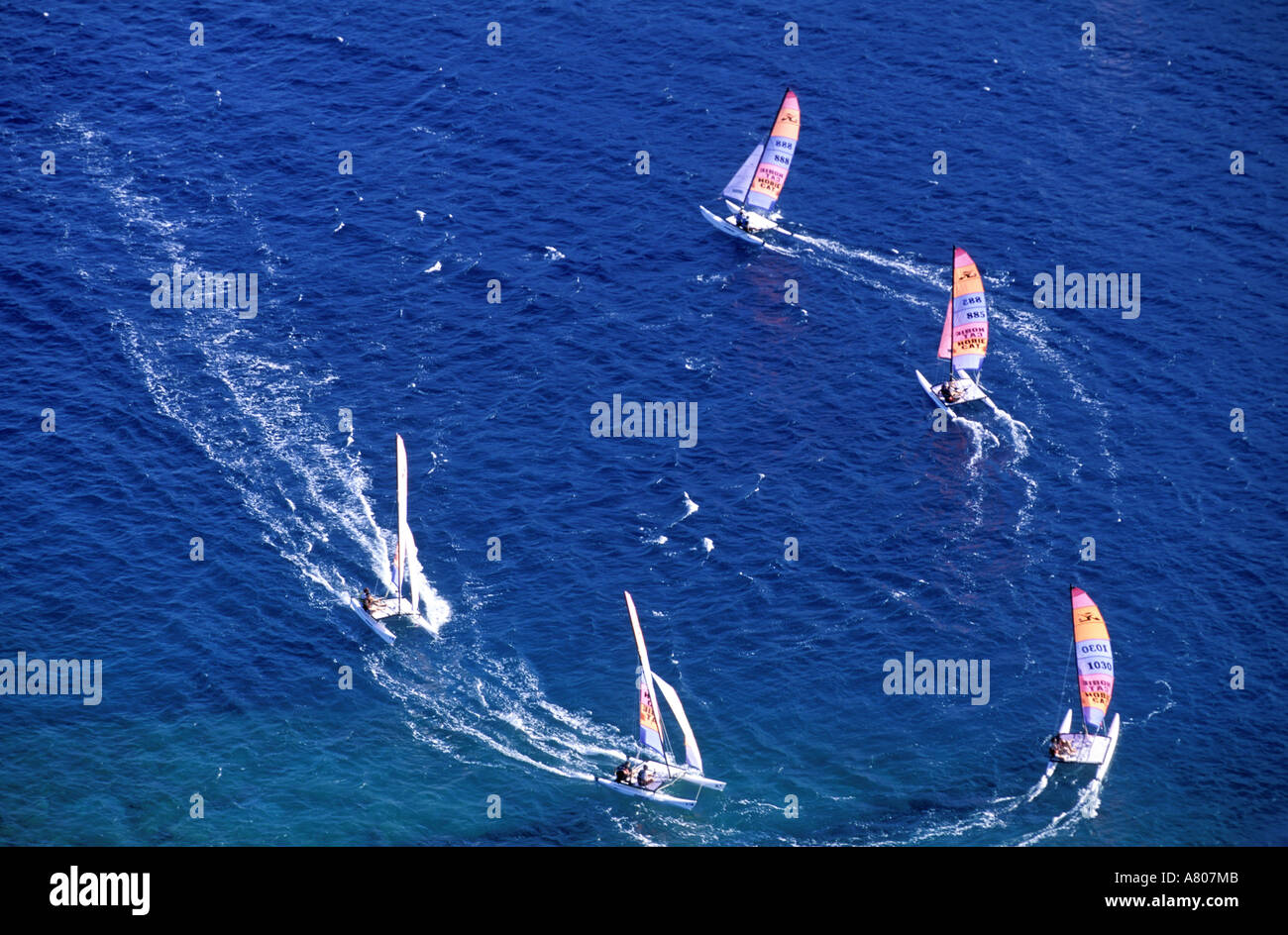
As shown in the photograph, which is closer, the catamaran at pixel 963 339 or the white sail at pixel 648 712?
the white sail at pixel 648 712

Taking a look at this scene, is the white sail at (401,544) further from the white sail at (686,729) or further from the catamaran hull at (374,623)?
the white sail at (686,729)

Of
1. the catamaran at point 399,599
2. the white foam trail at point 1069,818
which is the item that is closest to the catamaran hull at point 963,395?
the white foam trail at point 1069,818

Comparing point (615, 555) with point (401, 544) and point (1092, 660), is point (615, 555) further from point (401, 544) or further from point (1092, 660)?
point (1092, 660)

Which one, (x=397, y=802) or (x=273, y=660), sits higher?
(x=273, y=660)

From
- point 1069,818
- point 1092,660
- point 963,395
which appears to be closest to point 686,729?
point 1069,818

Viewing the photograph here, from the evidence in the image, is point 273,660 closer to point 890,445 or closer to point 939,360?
point 890,445

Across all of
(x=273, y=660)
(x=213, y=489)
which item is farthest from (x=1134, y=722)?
(x=213, y=489)

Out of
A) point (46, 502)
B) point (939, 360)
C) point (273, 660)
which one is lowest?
point (273, 660)
